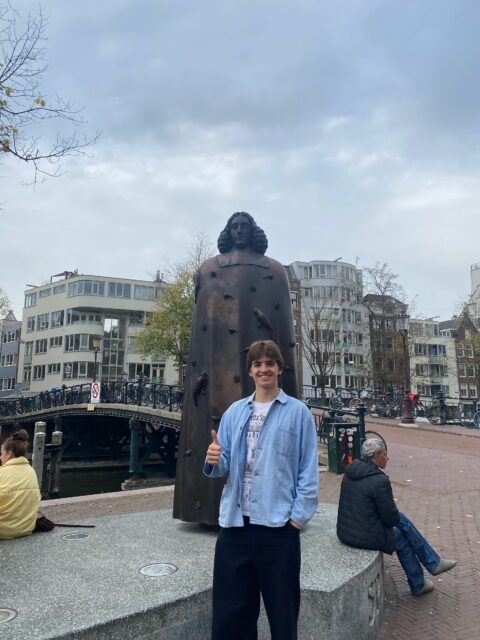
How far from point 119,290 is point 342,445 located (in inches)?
1785

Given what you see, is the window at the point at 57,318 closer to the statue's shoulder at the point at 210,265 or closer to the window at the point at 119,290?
the window at the point at 119,290

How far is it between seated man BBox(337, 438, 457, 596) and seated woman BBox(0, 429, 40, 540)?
278cm

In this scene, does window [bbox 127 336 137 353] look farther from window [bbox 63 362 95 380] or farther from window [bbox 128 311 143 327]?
window [bbox 63 362 95 380]

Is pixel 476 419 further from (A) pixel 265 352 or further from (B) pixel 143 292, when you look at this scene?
(B) pixel 143 292

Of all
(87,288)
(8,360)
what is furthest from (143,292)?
(8,360)

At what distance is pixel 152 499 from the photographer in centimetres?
959

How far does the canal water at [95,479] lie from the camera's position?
20000 mm

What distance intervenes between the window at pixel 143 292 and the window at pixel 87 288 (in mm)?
3759

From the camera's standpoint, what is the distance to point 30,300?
194 ft

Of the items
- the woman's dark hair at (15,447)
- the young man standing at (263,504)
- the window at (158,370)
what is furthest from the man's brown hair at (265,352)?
the window at (158,370)

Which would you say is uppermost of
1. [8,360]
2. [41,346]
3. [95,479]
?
[41,346]

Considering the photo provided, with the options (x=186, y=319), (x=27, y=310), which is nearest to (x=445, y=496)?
(x=186, y=319)

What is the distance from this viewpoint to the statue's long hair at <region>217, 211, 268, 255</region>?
16.7ft

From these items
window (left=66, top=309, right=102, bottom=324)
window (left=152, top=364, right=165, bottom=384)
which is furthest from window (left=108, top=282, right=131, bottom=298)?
window (left=152, top=364, right=165, bottom=384)
